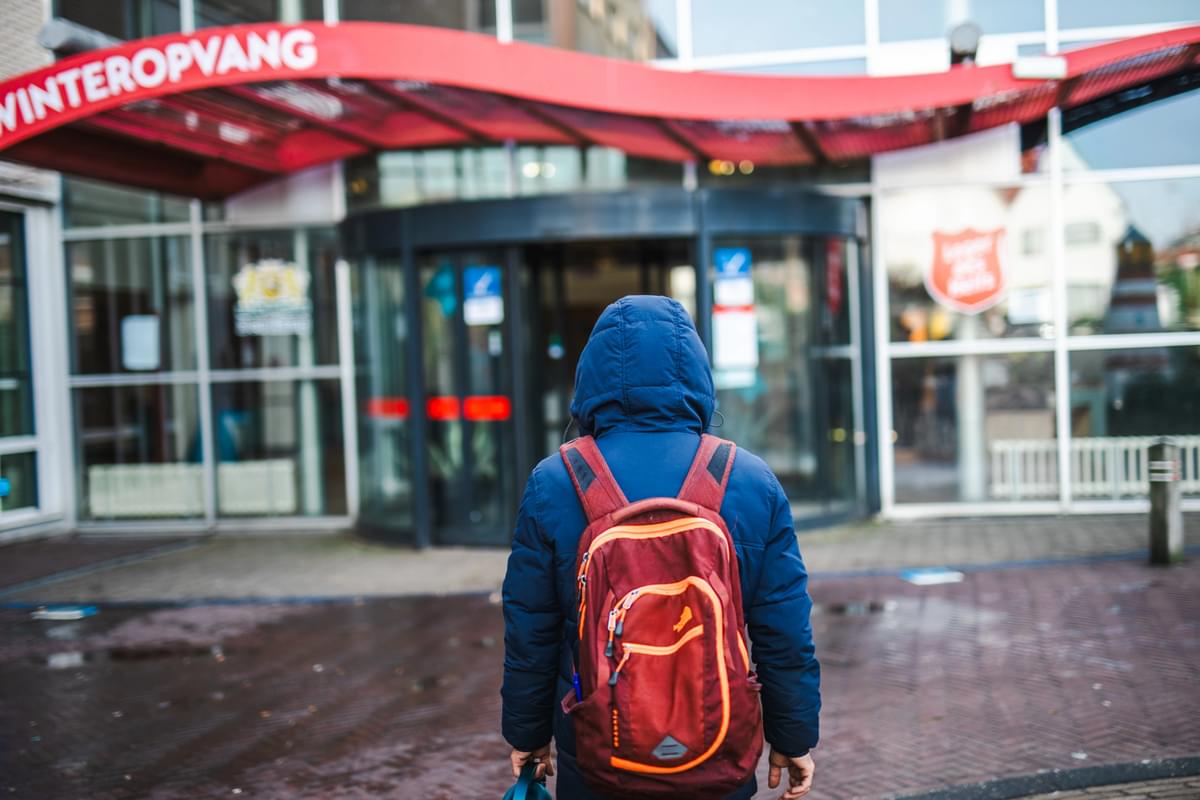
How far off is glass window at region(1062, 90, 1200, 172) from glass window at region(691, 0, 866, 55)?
2.46m

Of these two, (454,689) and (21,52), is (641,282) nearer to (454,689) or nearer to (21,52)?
(454,689)

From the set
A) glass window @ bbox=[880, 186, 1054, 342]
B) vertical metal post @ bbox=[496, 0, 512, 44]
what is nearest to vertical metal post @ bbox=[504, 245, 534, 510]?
vertical metal post @ bbox=[496, 0, 512, 44]

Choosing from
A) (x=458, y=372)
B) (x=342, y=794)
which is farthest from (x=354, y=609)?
(x=342, y=794)

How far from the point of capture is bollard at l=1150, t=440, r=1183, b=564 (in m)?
8.17

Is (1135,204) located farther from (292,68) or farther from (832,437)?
(292,68)

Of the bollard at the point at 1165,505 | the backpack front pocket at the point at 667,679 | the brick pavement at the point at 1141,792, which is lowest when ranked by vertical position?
the brick pavement at the point at 1141,792

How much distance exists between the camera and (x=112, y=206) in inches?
483

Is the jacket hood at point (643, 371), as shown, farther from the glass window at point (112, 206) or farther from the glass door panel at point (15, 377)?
the glass door panel at point (15, 377)

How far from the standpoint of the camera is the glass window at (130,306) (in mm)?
12219

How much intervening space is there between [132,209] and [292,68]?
5.51 metres

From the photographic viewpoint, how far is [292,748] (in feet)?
17.4

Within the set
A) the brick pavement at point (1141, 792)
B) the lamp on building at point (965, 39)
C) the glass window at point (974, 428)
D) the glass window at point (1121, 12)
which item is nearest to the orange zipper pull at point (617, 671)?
the brick pavement at point (1141, 792)

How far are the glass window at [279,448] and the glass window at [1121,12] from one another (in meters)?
8.77

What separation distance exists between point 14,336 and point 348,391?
157 inches
